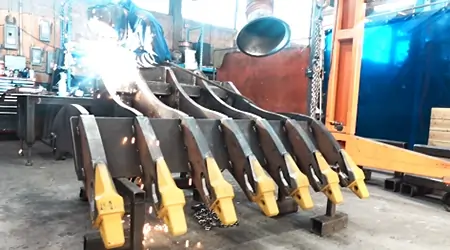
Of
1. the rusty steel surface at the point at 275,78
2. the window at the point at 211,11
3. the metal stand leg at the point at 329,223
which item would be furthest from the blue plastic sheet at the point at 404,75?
the window at the point at 211,11

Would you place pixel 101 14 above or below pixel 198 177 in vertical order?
above

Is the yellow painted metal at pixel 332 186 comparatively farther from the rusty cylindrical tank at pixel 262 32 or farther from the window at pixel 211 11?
the window at pixel 211 11

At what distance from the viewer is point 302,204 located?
53.6 inches

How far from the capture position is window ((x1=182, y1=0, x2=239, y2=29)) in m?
7.62

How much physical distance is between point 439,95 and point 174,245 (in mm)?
3168

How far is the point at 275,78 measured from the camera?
441 centimetres

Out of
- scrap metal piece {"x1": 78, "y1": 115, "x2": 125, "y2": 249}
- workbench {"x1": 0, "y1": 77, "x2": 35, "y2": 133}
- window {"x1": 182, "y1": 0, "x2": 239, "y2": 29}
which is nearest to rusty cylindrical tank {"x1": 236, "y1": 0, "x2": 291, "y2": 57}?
scrap metal piece {"x1": 78, "y1": 115, "x2": 125, "y2": 249}

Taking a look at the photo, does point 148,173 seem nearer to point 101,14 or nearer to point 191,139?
point 191,139

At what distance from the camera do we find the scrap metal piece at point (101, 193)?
965 millimetres

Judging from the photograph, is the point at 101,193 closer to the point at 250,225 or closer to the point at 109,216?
the point at 109,216

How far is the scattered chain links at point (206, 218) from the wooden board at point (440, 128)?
2177 mm

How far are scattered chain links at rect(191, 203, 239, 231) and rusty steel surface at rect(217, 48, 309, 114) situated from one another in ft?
6.83

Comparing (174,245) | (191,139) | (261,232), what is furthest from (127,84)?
(261,232)

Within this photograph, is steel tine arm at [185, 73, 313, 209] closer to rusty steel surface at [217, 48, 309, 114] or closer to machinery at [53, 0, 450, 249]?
machinery at [53, 0, 450, 249]
